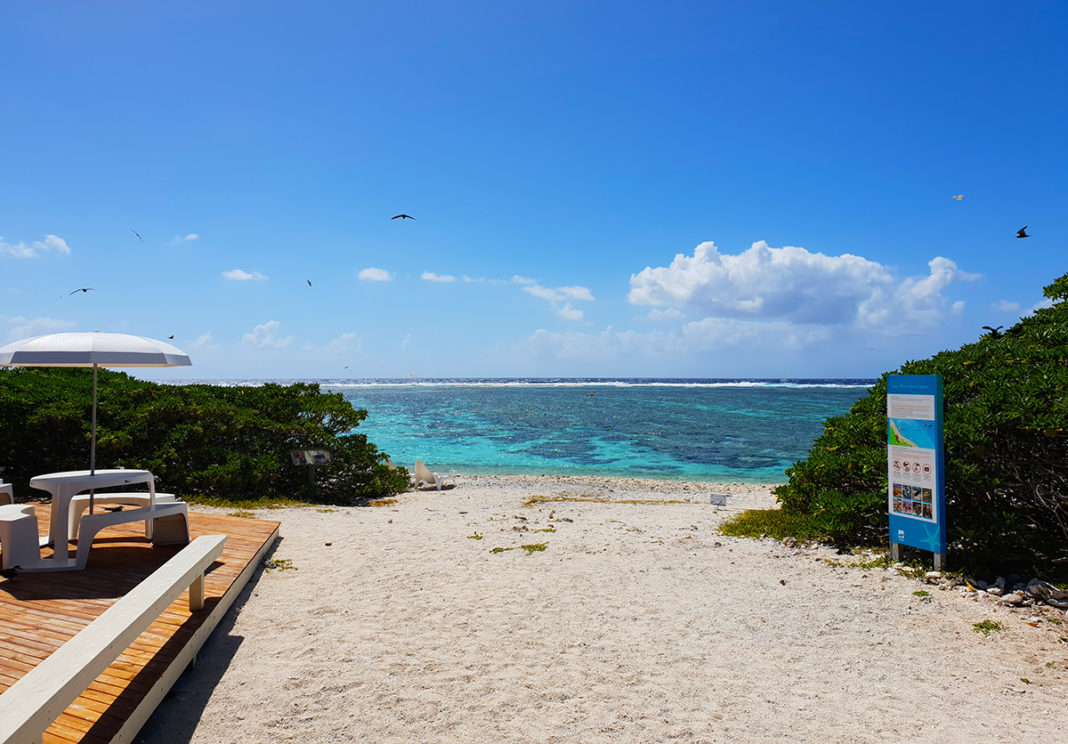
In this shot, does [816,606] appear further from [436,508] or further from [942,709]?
[436,508]

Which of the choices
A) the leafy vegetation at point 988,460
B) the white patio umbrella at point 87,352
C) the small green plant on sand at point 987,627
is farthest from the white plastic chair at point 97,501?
the small green plant on sand at point 987,627

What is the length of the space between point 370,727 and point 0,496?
672 centimetres

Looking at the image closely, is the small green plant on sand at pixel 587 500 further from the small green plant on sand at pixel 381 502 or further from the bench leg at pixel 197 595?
the bench leg at pixel 197 595

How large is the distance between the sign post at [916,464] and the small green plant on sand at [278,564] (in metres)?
7.37

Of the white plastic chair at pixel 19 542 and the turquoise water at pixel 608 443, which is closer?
the white plastic chair at pixel 19 542

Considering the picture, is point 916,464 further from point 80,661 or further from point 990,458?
point 80,661

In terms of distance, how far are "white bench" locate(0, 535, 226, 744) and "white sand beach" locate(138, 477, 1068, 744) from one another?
0.79 metres

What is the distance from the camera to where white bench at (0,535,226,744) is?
251cm

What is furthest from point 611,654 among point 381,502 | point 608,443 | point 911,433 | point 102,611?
point 608,443

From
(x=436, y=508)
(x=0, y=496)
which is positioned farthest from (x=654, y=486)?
(x=0, y=496)

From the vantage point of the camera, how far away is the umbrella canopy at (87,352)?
5359 mm

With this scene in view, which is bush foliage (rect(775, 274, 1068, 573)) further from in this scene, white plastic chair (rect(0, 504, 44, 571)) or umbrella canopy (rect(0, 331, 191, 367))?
white plastic chair (rect(0, 504, 44, 571))

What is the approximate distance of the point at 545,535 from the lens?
933cm

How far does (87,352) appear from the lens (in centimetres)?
546
